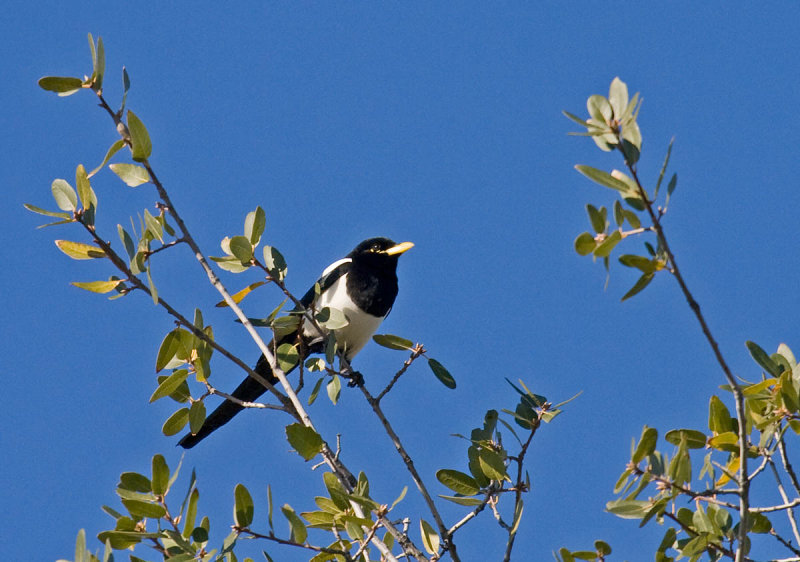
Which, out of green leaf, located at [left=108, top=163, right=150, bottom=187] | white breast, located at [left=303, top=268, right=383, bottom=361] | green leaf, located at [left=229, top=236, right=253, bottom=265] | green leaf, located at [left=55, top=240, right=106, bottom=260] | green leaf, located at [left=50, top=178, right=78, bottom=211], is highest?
white breast, located at [left=303, top=268, right=383, bottom=361]

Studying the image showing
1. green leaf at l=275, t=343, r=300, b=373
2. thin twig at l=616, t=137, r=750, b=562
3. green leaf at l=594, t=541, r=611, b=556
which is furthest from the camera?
green leaf at l=275, t=343, r=300, b=373

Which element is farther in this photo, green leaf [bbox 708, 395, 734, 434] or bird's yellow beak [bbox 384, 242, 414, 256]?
bird's yellow beak [bbox 384, 242, 414, 256]

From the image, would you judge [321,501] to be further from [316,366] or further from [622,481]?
[622,481]

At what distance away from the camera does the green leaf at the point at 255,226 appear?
3.80m

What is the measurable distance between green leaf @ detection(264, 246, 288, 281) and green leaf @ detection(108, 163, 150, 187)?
0.55 m

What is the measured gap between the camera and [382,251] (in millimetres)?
6539

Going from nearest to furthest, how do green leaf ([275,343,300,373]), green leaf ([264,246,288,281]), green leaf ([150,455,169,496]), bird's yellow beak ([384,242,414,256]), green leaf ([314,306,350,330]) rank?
green leaf ([150,455,169,496]) < green leaf ([264,246,288,281]) < green leaf ([314,306,350,330]) < green leaf ([275,343,300,373]) < bird's yellow beak ([384,242,414,256])

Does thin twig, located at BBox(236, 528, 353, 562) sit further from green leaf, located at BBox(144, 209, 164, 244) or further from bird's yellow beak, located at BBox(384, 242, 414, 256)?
bird's yellow beak, located at BBox(384, 242, 414, 256)

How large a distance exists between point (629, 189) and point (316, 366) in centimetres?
210

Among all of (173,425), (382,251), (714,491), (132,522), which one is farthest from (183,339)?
(382,251)

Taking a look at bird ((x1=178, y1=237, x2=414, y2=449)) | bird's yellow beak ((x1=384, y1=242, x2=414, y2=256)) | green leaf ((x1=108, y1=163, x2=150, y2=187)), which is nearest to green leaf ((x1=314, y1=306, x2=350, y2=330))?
green leaf ((x1=108, y1=163, x2=150, y2=187))

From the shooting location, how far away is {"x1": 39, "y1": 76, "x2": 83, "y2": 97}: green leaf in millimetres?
3336

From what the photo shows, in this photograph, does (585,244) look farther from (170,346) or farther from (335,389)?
(335,389)

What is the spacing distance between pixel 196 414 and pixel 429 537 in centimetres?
102
